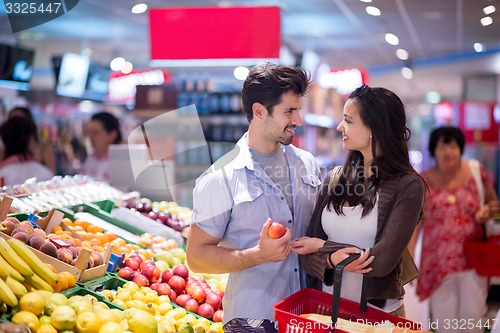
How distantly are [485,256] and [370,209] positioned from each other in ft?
9.33

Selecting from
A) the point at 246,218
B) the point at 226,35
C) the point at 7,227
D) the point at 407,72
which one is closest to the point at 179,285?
the point at 246,218

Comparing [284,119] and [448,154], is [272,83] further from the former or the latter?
[448,154]

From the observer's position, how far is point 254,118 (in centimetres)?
306

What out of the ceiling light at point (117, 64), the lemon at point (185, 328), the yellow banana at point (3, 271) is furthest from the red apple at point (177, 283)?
the ceiling light at point (117, 64)

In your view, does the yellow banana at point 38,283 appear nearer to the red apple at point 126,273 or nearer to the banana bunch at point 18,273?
the banana bunch at point 18,273

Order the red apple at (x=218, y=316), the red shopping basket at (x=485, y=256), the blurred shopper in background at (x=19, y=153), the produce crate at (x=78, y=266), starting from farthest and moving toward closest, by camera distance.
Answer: the blurred shopper in background at (x=19, y=153)
the red shopping basket at (x=485, y=256)
the red apple at (x=218, y=316)
the produce crate at (x=78, y=266)

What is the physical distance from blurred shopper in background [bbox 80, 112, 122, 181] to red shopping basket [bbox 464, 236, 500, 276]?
3.93 meters

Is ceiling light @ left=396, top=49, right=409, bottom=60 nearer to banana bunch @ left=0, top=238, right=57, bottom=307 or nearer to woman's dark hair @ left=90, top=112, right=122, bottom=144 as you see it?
woman's dark hair @ left=90, top=112, right=122, bottom=144

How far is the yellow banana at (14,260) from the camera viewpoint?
8.98 ft

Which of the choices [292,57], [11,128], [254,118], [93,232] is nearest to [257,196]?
→ [254,118]

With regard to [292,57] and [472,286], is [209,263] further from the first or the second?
[292,57]

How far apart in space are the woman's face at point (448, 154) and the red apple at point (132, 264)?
124 inches

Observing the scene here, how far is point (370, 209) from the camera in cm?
290

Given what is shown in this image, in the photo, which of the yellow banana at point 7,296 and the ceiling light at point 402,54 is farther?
the ceiling light at point 402,54
